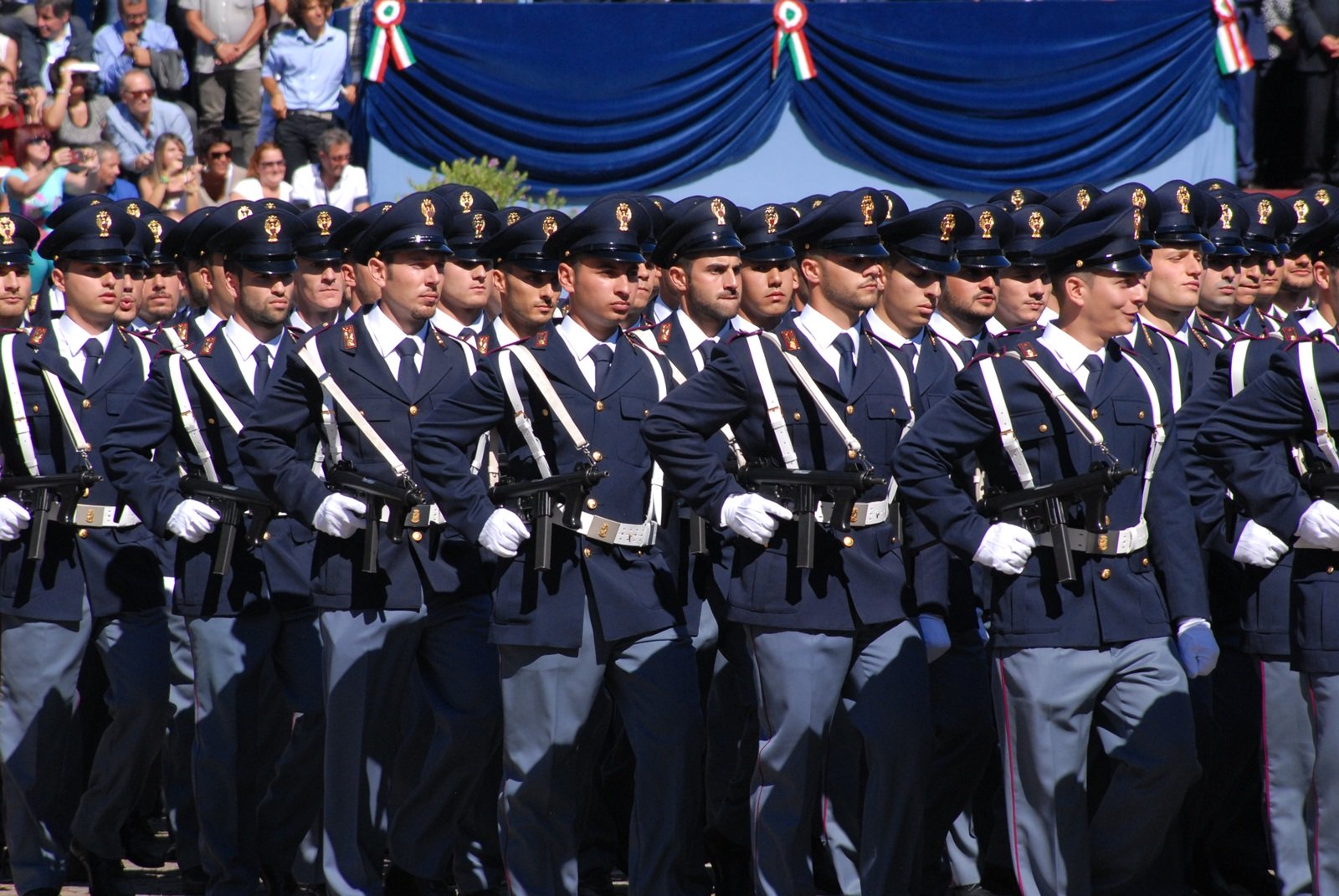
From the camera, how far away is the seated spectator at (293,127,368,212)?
13.0 metres

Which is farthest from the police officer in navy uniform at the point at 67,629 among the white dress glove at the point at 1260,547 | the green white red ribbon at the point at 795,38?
the green white red ribbon at the point at 795,38

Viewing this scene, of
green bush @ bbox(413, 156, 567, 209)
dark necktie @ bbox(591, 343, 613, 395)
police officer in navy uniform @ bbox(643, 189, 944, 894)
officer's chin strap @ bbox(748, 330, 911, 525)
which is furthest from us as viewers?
green bush @ bbox(413, 156, 567, 209)

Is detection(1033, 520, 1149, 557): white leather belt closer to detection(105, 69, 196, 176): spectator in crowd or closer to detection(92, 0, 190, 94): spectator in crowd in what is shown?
detection(105, 69, 196, 176): spectator in crowd

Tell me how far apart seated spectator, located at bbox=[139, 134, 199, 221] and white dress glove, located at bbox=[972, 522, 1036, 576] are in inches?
315

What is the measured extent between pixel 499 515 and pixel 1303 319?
11.3ft

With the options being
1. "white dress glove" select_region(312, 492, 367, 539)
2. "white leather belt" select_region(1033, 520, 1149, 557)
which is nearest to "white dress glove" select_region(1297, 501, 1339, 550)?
"white leather belt" select_region(1033, 520, 1149, 557)

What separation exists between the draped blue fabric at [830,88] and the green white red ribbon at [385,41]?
0.10 metres

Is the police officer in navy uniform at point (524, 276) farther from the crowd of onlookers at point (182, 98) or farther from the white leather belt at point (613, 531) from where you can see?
the crowd of onlookers at point (182, 98)

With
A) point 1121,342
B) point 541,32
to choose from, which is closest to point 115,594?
point 1121,342

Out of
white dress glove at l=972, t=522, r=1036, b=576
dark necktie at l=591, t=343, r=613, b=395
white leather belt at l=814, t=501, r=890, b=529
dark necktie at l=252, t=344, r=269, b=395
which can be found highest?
dark necktie at l=252, t=344, r=269, b=395

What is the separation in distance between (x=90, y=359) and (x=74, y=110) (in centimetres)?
712

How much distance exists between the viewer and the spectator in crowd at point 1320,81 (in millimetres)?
13523

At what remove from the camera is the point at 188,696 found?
21.7 feet

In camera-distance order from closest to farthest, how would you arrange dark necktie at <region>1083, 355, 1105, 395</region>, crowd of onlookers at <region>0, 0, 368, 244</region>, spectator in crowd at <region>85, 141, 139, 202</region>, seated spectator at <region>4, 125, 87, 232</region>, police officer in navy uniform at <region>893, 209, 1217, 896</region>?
police officer in navy uniform at <region>893, 209, 1217, 896</region> < dark necktie at <region>1083, 355, 1105, 395</region> < seated spectator at <region>4, 125, 87, 232</region> < spectator in crowd at <region>85, 141, 139, 202</region> < crowd of onlookers at <region>0, 0, 368, 244</region>
